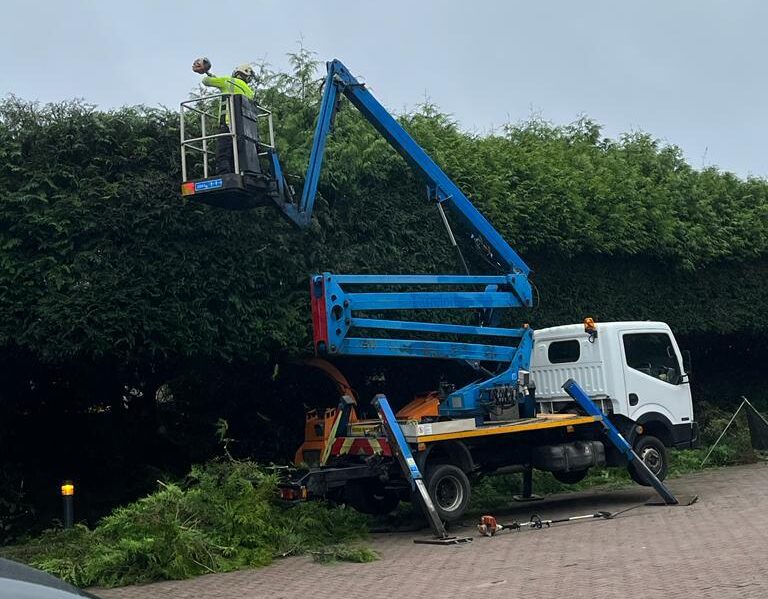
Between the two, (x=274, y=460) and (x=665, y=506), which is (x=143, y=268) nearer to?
(x=274, y=460)

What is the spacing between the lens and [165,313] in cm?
1268

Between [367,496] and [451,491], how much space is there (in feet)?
3.98

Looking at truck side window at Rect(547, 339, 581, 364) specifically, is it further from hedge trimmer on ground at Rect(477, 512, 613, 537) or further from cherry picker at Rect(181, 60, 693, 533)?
hedge trimmer on ground at Rect(477, 512, 613, 537)

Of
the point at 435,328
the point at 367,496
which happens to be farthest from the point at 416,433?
Answer: the point at 435,328

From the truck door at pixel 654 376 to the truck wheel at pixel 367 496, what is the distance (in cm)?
393

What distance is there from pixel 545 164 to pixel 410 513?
713 centimetres

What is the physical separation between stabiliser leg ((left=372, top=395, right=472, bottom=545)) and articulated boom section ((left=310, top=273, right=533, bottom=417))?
123cm

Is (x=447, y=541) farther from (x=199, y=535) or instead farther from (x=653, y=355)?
(x=653, y=355)

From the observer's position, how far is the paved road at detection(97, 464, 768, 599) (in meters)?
8.20

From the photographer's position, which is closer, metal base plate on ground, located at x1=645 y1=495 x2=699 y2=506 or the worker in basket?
the worker in basket

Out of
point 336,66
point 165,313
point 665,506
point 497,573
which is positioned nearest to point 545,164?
point 336,66

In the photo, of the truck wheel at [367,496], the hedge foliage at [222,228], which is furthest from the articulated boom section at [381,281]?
the truck wheel at [367,496]

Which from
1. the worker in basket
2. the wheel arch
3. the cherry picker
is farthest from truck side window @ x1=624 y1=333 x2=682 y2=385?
the worker in basket

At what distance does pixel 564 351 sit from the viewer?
14844 mm
